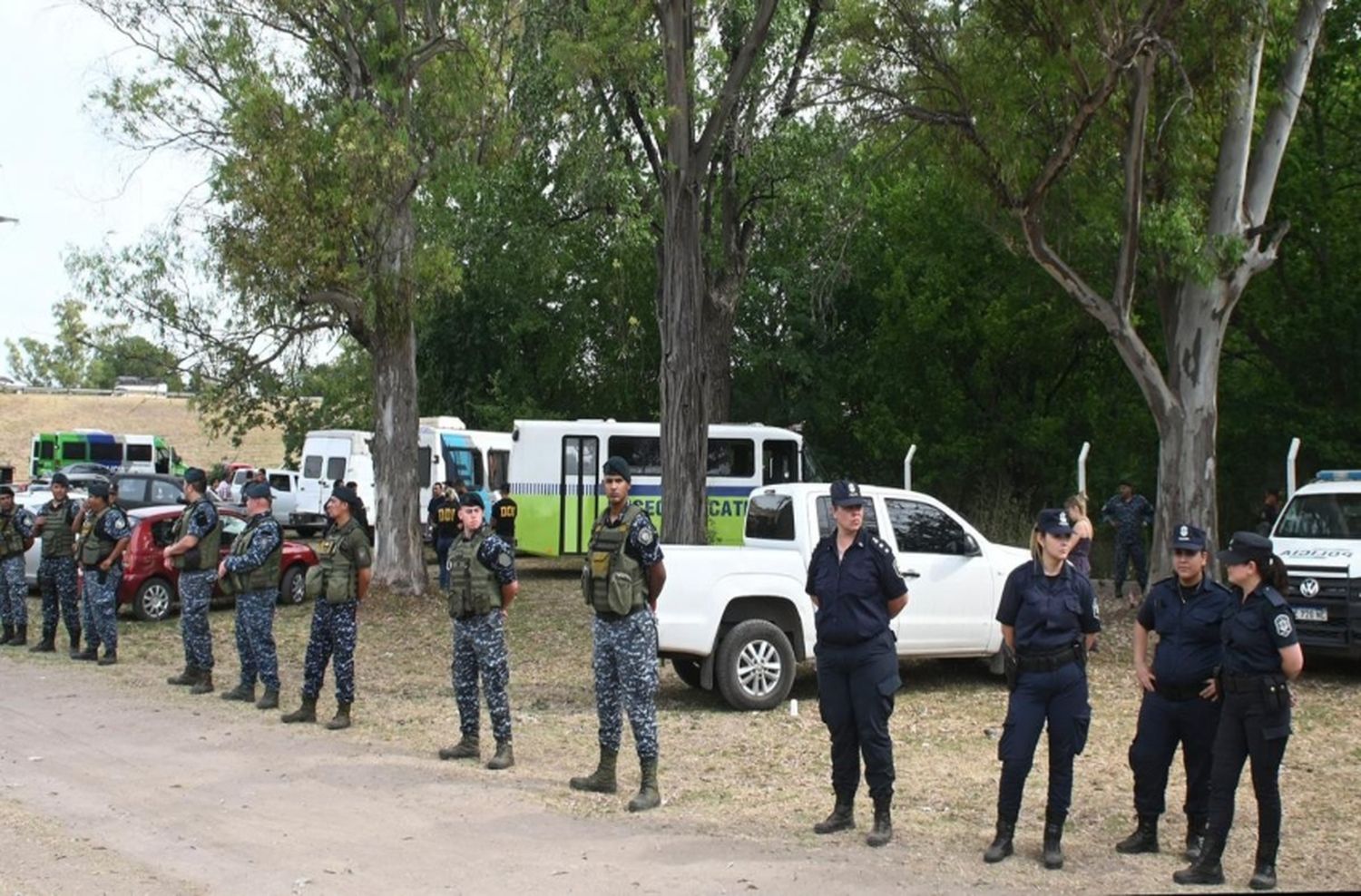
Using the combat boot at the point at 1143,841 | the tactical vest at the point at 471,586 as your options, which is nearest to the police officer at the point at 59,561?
the tactical vest at the point at 471,586

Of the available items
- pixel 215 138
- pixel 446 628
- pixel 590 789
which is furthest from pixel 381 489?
pixel 590 789

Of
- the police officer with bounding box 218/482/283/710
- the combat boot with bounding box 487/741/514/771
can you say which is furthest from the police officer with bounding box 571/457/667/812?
the police officer with bounding box 218/482/283/710

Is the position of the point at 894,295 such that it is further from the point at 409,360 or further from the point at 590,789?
the point at 590,789

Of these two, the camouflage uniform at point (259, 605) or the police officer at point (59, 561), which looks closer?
the camouflage uniform at point (259, 605)

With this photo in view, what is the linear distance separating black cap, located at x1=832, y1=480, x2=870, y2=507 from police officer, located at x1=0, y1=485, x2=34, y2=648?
11.1 metres

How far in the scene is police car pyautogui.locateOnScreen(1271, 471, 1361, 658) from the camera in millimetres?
13453

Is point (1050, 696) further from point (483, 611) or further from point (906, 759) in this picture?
point (483, 611)

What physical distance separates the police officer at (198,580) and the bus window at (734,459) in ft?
48.5

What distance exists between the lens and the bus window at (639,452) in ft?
88.7

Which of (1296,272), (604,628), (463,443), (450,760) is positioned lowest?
(450,760)

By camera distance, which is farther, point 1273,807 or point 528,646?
point 528,646

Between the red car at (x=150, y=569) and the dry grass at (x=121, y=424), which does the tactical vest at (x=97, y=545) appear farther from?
the dry grass at (x=121, y=424)

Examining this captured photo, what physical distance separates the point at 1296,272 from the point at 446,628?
52.3ft

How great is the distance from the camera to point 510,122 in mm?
20750
